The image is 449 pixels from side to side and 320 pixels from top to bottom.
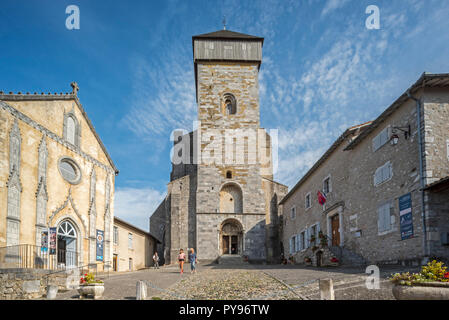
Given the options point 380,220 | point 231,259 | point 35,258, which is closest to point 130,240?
point 231,259

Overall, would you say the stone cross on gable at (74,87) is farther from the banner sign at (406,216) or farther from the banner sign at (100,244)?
the banner sign at (406,216)

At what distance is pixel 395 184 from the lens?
53.8ft

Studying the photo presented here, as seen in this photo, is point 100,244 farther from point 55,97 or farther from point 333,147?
Answer: point 333,147

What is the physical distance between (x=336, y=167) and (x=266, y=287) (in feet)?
38.3

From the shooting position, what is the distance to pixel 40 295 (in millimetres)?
14672

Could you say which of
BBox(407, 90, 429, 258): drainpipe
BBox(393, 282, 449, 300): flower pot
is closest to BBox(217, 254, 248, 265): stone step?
BBox(407, 90, 429, 258): drainpipe

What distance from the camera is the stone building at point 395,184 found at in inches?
565

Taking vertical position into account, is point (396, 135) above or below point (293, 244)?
above

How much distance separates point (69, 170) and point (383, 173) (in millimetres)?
14224
